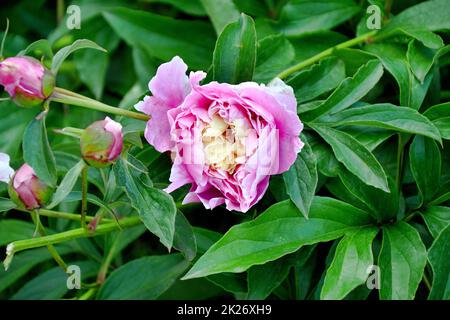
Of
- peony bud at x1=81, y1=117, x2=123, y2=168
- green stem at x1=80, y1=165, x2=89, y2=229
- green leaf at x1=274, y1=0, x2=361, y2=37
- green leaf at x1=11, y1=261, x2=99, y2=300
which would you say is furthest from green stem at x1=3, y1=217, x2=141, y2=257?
green leaf at x1=274, y1=0, x2=361, y2=37

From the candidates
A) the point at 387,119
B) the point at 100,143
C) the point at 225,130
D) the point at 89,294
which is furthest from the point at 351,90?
the point at 89,294

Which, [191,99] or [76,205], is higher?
[191,99]

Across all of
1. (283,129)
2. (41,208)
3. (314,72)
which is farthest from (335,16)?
(41,208)

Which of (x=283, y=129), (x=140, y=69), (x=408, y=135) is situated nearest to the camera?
(x=283, y=129)

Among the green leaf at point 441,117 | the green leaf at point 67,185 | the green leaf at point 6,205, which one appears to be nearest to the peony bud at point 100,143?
the green leaf at point 67,185

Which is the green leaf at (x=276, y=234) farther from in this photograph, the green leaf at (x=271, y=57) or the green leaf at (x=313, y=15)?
the green leaf at (x=313, y=15)
